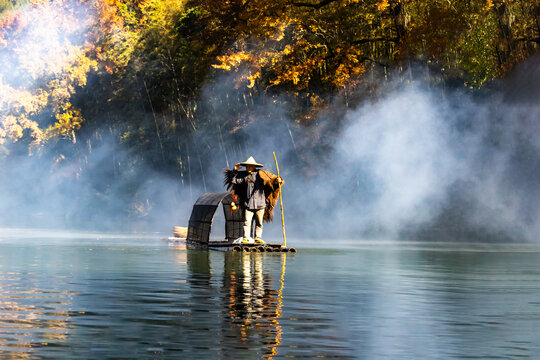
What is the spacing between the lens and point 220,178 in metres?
56.5

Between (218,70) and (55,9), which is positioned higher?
(55,9)

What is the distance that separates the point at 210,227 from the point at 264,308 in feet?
59.7

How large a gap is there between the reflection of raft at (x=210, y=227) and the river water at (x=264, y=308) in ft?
12.1

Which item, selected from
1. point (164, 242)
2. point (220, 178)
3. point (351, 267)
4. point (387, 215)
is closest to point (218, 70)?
point (220, 178)

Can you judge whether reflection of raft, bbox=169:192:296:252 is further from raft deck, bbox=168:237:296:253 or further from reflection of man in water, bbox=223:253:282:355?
reflection of man in water, bbox=223:253:282:355

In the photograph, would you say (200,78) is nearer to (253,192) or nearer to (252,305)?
(253,192)

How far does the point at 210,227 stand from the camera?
3181 cm

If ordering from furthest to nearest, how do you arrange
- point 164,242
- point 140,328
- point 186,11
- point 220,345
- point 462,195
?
point 186,11, point 462,195, point 164,242, point 140,328, point 220,345

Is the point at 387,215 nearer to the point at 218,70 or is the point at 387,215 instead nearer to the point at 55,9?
the point at 218,70

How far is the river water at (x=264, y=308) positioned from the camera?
400 inches

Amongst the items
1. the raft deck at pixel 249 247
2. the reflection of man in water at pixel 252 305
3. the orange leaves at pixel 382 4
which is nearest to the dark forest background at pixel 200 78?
the orange leaves at pixel 382 4

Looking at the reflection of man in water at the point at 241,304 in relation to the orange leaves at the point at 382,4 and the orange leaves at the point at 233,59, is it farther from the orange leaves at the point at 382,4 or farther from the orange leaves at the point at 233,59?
the orange leaves at the point at 233,59

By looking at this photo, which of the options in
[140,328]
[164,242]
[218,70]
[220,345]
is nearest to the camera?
[220,345]

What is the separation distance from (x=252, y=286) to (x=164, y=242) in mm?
19386
